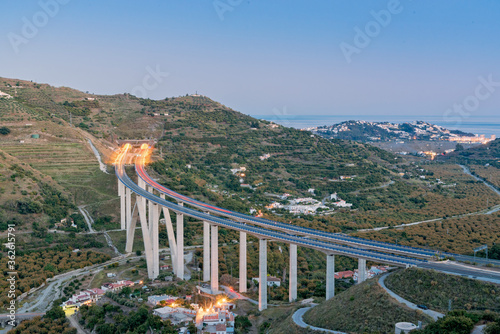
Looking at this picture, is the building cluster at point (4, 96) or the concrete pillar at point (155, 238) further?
the building cluster at point (4, 96)

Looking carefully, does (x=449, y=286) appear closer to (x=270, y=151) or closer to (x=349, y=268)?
(x=349, y=268)

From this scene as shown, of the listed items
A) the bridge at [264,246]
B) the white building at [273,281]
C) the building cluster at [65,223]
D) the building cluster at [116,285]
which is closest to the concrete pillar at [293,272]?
the bridge at [264,246]

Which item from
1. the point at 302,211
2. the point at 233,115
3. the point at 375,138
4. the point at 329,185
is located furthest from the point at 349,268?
the point at 375,138

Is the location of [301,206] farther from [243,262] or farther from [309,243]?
[309,243]

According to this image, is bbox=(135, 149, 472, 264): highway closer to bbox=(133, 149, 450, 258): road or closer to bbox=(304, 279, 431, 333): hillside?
bbox=(133, 149, 450, 258): road

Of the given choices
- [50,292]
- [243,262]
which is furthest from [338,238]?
[50,292]

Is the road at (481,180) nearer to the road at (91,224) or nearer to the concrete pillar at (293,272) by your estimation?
the concrete pillar at (293,272)
